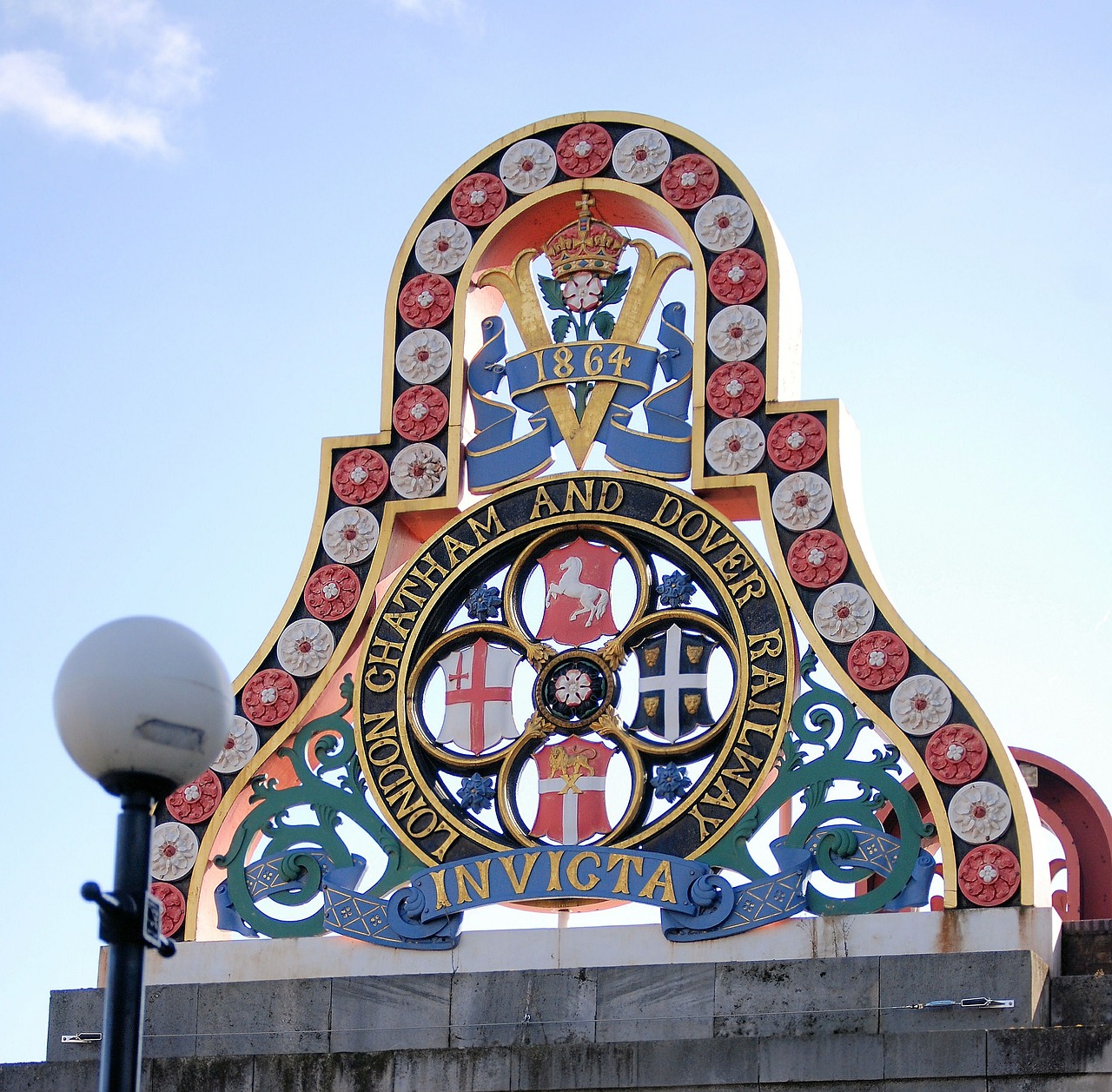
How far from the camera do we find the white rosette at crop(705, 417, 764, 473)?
664 inches

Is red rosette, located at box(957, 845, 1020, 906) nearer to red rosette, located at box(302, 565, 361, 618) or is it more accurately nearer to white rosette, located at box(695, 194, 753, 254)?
red rosette, located at box(302, 565, 361, 618)

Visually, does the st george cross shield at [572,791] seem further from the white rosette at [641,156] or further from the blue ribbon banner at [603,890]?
the white rosette at [641,156]

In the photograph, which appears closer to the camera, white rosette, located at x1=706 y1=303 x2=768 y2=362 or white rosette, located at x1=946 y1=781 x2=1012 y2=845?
white rosette, located at x1=946 y1=781 x2=1012 y2=845

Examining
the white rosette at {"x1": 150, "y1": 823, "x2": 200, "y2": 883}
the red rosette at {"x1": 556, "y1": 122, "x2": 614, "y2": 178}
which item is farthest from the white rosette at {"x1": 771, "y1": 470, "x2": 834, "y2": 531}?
the white rosette at {"x1": 150, "y1": 823, "x2": 200, "y2": 883}

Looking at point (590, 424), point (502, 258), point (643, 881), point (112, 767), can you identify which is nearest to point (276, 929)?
point (643, 881)

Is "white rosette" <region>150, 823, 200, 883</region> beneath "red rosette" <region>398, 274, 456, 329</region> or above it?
beneath

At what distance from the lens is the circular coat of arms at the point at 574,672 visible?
629 inches

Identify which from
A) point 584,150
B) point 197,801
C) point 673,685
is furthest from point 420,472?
point 197,801

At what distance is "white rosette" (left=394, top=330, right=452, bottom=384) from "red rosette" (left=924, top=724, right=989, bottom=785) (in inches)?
193

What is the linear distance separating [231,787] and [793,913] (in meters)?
4.21

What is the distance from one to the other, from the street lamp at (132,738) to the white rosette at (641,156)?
1066cm

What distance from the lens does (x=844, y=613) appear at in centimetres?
1612

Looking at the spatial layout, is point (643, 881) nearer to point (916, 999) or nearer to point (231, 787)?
point (916, 999)

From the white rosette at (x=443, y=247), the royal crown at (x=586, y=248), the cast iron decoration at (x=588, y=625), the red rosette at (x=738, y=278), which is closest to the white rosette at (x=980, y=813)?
the cast iron decoration at (x=588, y=625)
